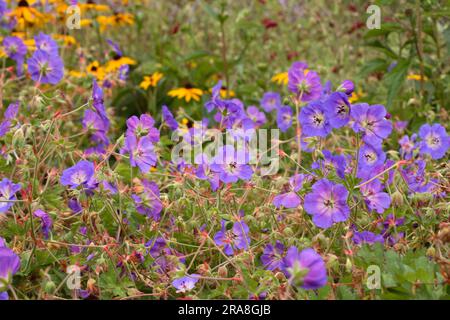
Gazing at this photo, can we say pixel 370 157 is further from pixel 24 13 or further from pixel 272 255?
pixel 24 13

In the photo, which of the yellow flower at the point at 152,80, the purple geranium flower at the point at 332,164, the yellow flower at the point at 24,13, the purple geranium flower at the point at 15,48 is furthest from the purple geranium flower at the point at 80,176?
the yellow flower at the point at 24,13

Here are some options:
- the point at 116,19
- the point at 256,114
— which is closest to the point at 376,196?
the point at 256,114

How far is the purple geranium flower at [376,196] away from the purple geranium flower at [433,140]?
424 millimetres

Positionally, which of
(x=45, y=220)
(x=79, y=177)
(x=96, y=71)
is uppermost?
(x=96, y=71)

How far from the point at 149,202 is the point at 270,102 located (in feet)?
Result: 5.18

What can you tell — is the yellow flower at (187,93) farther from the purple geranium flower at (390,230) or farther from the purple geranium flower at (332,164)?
the purple geranium flower at (390,230)

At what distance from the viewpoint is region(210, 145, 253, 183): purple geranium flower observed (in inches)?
67.6

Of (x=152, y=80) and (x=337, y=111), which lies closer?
(x=337, y=111)

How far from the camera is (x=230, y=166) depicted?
1730mm

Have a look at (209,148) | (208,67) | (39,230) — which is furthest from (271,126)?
(39,230)

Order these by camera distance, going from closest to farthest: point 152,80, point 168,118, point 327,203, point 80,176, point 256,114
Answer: point 327,203, point 80,176, point 168,118, point 256,114, point 152,80

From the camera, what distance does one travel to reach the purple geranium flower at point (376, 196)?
1634 millimetres
